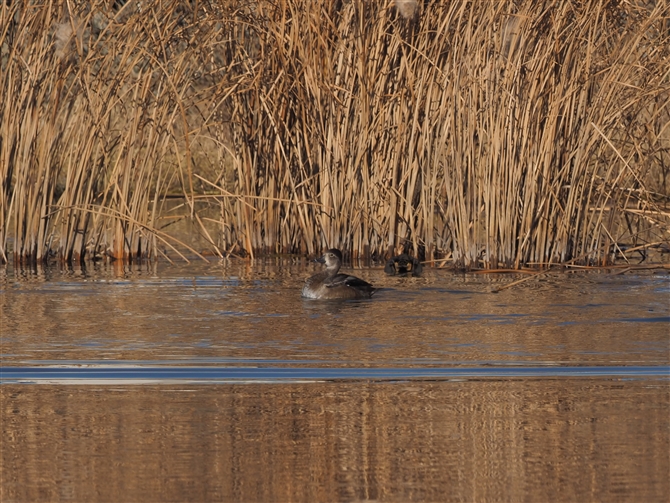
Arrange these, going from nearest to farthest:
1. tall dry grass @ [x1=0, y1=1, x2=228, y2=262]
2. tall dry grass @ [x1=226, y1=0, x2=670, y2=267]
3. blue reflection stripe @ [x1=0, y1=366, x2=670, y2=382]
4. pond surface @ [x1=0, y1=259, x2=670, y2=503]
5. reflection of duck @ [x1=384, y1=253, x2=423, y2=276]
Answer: pond surface @ [x1=0, y1=259, x2=670, y2=503] → blue reflection stripe @ [x1=0, y1=366, x2=670, y2=382] → tall dry grass @ [x1=226, y1=0, x2=670, y2=267] → reflection of duck @ [x1=384, y1=253, x2=423, y2=276] → tall dry grass @ [x1=0, y1=1, x2=228, y2=262]

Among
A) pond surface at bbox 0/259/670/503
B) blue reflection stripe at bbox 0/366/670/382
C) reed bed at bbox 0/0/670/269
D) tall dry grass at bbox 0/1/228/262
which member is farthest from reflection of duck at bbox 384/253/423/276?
blue reflection stripe at bbox 0/366/670/382

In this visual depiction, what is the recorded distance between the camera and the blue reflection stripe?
648 centimetres

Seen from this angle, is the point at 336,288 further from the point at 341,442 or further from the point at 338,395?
the point at 341,442

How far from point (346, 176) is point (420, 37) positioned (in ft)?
4.34

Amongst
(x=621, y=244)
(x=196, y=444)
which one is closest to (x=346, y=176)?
(x=621, y=244)

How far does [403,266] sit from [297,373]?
4.44 m

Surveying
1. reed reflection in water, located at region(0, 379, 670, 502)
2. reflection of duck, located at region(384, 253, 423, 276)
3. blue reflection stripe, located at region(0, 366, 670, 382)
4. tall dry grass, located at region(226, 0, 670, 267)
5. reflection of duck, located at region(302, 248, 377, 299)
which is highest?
tall dry grass, located at region(226, 0, 670, 267)

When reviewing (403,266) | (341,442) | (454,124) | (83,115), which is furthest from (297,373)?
(83,115)

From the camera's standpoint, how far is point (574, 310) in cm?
888

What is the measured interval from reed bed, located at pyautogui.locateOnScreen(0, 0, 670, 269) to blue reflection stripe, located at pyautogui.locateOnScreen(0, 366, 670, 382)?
424cm

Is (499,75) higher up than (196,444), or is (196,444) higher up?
(499,75)

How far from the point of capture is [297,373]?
6.59 metres

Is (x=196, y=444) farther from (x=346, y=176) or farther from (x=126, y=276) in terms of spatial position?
(x=346, y=176)

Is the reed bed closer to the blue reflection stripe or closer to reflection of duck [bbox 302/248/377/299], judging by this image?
reflection of duck [bbox 302/248/377/299]
